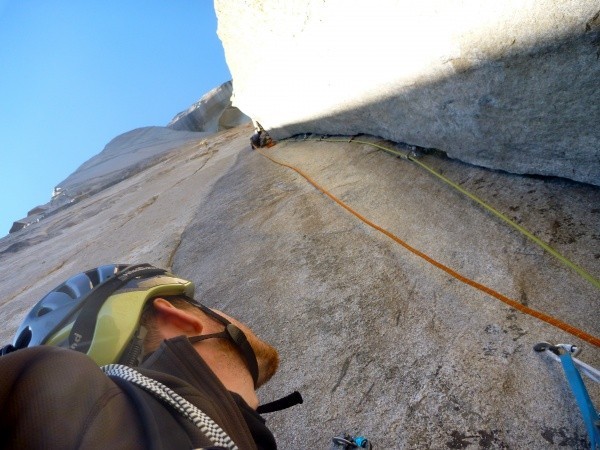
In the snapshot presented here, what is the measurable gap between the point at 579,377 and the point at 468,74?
5.88 ft

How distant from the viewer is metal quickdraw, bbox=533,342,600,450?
1.32 m

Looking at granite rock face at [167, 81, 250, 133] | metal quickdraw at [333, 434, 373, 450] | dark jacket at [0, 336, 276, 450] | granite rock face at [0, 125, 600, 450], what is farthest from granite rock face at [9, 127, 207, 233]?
dark jacket at [0, 336, 276, 450]

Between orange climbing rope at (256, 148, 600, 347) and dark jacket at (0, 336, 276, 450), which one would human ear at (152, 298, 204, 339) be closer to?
dark jacket at (0, 336, 276, 450)

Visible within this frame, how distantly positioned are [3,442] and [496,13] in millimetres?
2496

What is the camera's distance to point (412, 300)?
2.31m

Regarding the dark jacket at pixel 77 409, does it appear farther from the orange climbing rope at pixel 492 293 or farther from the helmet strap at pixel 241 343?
the orange climbing rope at pixel 492 293

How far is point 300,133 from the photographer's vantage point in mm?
7406

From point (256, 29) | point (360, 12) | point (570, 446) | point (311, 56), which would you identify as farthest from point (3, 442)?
point (256, 29)

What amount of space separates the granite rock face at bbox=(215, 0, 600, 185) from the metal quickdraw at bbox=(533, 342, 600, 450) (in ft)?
3.35

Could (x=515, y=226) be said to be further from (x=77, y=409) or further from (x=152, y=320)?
(x=77, y=409)

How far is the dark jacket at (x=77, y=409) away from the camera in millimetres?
706

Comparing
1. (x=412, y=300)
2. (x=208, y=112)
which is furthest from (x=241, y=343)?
(x=208, y=112)

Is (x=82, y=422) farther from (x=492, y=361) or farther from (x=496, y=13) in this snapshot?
(x=496, y=13)

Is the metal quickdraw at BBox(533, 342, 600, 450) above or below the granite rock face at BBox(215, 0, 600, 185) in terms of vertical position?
below
